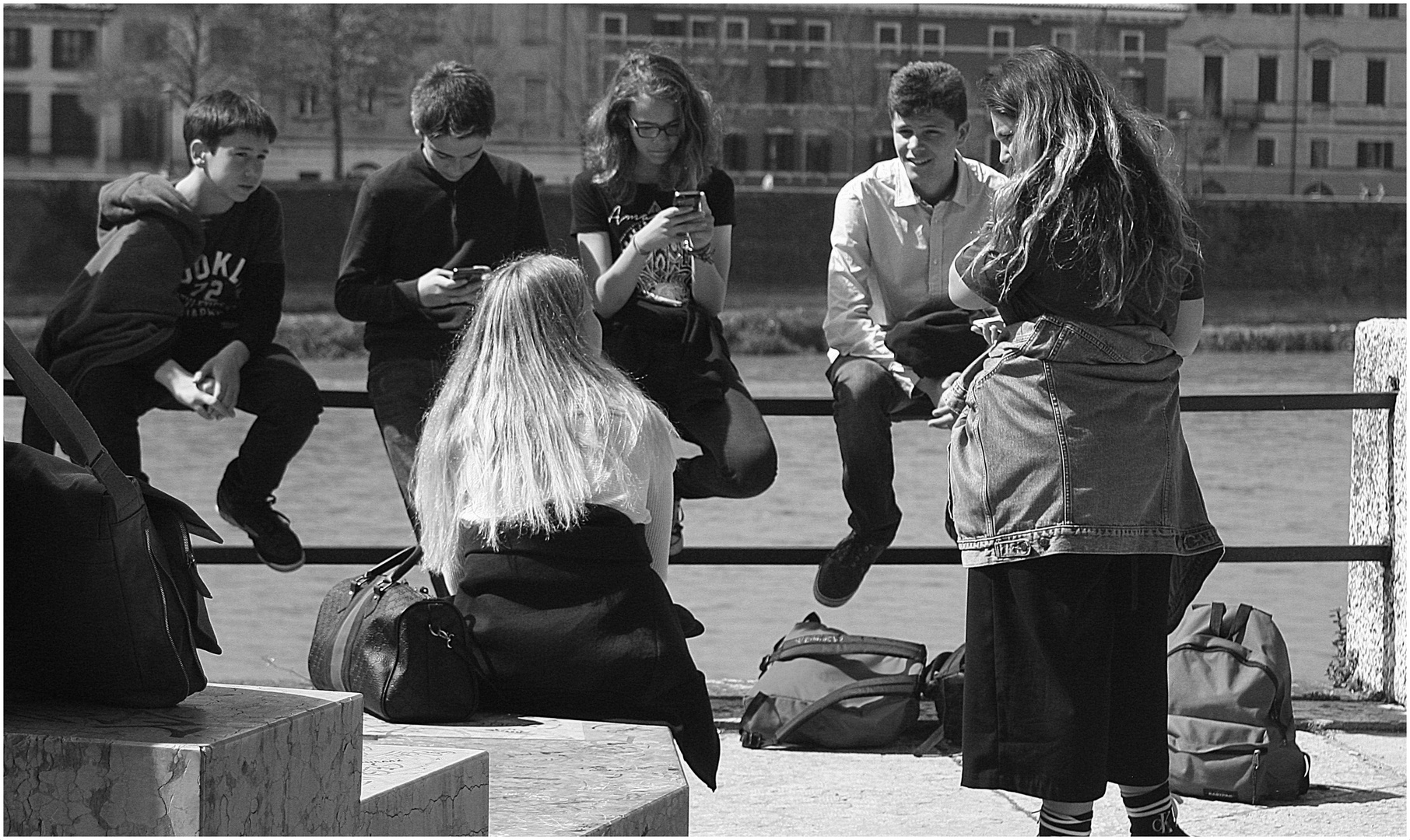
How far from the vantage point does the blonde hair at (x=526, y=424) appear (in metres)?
3.08

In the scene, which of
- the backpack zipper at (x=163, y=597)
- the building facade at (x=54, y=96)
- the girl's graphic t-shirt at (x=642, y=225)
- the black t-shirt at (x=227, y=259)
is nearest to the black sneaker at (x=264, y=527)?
the black t-shirt at (x=227, y=259)

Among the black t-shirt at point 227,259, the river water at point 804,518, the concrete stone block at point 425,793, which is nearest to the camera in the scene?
the concrete stone block at point 425,793

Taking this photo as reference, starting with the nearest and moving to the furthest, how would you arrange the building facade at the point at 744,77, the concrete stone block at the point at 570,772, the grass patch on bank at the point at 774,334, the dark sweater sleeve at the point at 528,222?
the concrete stone block at the point at 570,772 → the dark sweater sleeve at the point at 528,222 → the grass patch on bank at the point at 774,334 → the building facade at the point at 744,77

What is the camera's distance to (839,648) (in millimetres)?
4586

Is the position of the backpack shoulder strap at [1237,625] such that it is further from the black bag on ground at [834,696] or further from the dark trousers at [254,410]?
the dark trousers at [254,410]

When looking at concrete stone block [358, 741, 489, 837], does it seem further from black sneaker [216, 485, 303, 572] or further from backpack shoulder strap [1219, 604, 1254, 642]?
backpack shoulder strap [1219, 604, 1254, 642]

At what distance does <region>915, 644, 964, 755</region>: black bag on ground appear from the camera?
4.38 metres

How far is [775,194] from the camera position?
42812 mm

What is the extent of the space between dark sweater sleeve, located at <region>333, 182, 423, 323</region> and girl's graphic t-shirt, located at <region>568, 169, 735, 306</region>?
0.52 meters

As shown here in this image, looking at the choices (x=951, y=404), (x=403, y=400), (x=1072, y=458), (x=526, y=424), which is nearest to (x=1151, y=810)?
(x=1072, y=458)

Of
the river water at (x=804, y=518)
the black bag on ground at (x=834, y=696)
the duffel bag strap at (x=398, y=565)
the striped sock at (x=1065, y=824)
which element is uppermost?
the duffel bag strap at (x=398, y=565)

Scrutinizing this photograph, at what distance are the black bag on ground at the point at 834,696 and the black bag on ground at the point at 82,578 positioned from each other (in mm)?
2511

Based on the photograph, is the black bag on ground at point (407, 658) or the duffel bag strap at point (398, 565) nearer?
the black bag on ground at point (407, 658)

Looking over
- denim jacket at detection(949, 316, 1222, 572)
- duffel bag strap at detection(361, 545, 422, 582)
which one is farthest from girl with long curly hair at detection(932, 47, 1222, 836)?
duffel bag strap at detection(361, 545, 422, 582)
